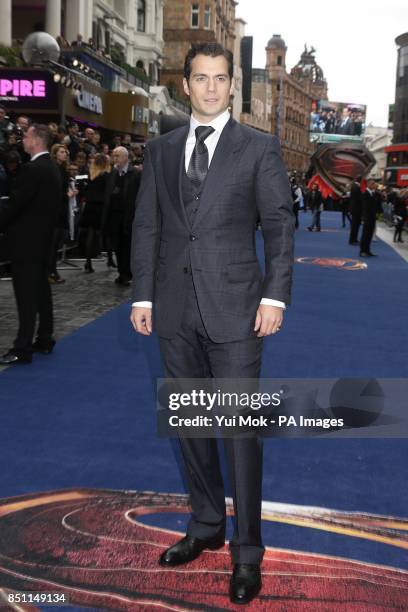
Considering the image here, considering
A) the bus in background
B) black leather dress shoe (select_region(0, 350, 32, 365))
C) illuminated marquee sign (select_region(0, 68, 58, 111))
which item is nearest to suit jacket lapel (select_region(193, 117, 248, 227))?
black leather dress shoe (select_region(0, 350, 32, 365))

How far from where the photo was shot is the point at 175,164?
3014 mm

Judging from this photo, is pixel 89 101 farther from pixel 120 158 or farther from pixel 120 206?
pixel 120 206

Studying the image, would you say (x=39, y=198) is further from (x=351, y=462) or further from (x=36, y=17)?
(x=36, y=17)

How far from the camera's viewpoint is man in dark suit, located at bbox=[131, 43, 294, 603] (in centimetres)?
291

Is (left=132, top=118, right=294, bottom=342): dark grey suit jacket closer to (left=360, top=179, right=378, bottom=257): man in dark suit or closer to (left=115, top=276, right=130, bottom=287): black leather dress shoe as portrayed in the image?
(left=115, top=276, right=130, bottom=287): black leather dress shoe

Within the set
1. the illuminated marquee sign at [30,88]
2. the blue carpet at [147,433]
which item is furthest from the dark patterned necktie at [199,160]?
the illuminated marquee sign at [30,88]

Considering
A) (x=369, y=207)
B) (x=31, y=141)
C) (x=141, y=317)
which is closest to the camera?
(x=141, y=317)

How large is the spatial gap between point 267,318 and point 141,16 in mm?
52569

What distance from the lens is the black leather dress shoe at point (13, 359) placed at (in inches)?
257

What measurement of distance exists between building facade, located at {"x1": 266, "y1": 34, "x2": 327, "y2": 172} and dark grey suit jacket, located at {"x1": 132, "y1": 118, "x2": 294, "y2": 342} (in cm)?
12200

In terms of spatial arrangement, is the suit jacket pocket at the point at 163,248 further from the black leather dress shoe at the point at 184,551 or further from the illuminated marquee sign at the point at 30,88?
the illuminated marquee sign at the point at 30,88

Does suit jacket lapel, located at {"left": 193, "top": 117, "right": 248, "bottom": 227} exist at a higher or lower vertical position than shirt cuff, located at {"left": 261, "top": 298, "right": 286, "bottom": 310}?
higher

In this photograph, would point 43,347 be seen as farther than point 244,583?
Yes

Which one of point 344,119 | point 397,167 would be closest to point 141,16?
point 397,167
